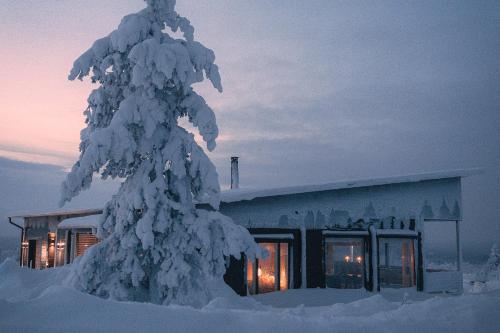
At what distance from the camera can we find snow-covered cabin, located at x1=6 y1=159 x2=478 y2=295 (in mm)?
17375

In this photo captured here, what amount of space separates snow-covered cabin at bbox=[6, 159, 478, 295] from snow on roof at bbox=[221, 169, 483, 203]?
0.12ft

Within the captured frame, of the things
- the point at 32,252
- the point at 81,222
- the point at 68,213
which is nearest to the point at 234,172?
the point at 81,222

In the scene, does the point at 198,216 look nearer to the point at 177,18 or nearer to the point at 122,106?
the point at 122,106

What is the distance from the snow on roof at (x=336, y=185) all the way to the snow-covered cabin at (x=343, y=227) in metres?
0.04

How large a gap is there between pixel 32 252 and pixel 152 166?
20978mm

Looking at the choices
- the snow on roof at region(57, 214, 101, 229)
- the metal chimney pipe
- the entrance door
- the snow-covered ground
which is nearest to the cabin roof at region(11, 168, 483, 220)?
the snow on roof at region(57, 214, 101, 229)

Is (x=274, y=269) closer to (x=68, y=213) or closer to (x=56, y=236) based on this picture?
(x=68, y=213)

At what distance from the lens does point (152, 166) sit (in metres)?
12.2

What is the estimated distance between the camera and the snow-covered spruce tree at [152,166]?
37.1ft

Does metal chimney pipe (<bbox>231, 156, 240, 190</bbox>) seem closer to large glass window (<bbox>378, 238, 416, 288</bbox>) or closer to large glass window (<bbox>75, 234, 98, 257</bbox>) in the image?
large glass window (<bbox>378, 238, 416, 288</bbox>)

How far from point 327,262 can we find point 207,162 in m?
9.25

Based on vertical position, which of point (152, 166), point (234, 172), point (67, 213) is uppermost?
point (234, 172)

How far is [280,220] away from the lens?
17.8m

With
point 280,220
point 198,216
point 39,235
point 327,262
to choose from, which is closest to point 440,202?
point 327,262
